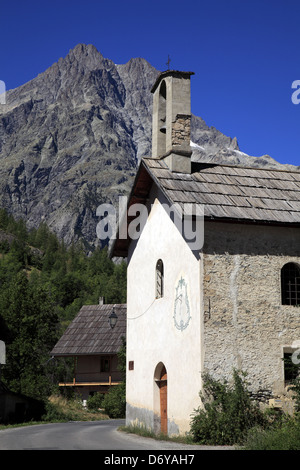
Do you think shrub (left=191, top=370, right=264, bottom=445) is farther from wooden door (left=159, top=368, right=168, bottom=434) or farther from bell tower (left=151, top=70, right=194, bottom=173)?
bell tower (left=151, top=70, right=194, bottom=173)

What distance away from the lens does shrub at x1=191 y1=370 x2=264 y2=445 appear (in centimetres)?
1277

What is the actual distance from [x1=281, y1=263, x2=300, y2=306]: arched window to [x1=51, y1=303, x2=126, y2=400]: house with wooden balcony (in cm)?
2572

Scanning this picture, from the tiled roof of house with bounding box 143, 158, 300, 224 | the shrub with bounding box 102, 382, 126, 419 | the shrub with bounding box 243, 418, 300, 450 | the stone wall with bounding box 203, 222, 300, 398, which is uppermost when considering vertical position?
the tiled roof of house with bounding box 143, 158, 300, 224

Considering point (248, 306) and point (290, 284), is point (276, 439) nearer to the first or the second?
point (248, 306)

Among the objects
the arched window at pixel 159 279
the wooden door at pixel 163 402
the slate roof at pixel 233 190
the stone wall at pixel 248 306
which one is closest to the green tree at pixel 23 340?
the arched window at pixel 159 279

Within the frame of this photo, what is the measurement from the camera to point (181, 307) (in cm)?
1531

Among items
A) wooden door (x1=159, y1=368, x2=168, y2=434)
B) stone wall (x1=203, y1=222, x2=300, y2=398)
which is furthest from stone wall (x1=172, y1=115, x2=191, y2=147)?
wooden door (x1=159, y1=368, x2=168, y2=434)

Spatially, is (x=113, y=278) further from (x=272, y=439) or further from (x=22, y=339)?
(x=272, y=439)

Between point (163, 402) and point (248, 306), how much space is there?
4.83 metres

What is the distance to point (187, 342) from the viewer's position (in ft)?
48.0
